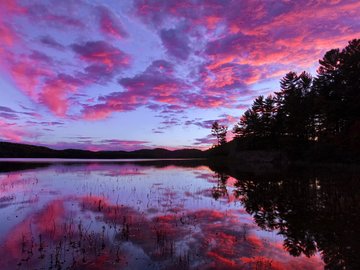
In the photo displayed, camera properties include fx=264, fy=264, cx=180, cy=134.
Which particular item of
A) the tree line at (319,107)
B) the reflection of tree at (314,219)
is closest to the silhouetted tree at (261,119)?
the tree line at (319,107)

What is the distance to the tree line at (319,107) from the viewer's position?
163 feet

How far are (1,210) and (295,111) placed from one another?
229 feet

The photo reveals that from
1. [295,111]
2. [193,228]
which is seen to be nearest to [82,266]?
[193,228]

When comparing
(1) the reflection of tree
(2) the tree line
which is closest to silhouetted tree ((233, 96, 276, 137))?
(2) the tree line

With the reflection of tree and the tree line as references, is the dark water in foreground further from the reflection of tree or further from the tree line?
the tree line

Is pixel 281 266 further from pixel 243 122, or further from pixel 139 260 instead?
pixel 243 122

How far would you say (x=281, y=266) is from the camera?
8289 mm

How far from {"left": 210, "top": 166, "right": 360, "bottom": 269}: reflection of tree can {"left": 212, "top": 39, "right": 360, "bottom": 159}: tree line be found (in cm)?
3030

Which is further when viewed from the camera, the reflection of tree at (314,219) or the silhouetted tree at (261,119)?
the silhouetted tree at (261,119)

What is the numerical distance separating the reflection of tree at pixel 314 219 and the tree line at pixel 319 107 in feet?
99.4

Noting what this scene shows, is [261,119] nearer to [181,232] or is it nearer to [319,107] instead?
[319,107]

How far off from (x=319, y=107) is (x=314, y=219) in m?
49.3

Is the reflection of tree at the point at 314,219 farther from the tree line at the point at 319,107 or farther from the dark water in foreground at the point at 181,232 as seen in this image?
the tree line at the point at 319,107

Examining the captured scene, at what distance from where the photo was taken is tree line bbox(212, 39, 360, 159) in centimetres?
4969
